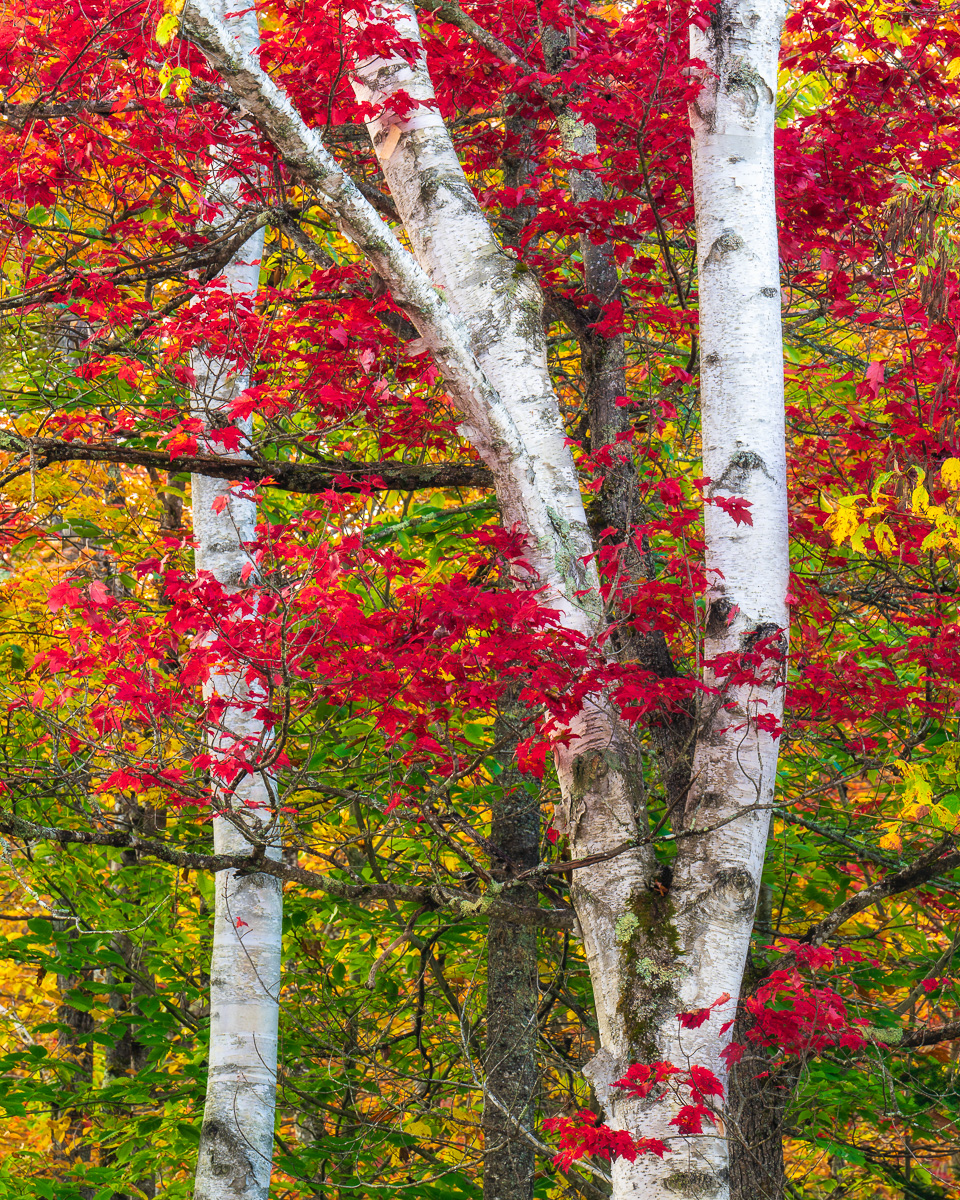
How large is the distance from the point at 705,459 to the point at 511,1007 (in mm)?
3446

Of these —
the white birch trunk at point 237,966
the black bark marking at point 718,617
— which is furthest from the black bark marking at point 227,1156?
the black bark marking at point 718,617

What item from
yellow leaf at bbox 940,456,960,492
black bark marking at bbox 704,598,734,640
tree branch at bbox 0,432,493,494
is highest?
tree branch at bbox 0,432,493,494

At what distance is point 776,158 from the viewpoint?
415cm

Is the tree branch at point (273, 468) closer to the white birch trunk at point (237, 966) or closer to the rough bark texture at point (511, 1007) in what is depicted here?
the white birch trunk at point (237, 966)

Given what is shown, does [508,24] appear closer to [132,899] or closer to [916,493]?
[916,493]

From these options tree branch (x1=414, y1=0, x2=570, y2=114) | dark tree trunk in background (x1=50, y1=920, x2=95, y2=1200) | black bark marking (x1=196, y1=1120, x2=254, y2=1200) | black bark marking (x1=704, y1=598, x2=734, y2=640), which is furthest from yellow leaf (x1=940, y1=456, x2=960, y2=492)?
dark tree trunk in background (x1=50, y1=920, x2=95, y2=1200)

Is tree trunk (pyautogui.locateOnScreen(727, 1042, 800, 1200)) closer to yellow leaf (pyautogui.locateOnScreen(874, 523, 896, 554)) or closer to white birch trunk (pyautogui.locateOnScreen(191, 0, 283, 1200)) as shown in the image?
yellow leaf (pyautogui.locateOnScreen(874, 523, 896, 554))

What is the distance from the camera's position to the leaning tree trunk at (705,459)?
9.18ft

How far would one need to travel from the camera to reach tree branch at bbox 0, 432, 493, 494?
3.44 metres

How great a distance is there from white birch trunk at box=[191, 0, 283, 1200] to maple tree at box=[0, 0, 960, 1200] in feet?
0.07

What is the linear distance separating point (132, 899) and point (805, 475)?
5.29m

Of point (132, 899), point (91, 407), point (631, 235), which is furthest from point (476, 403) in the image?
point (132, 899)

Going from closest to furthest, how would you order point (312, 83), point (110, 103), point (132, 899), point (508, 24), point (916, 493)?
1. point (916, 493)
2. point (110, 103)
3. point (312, 83)
4. point (508, 24)
5. point (132, 899)

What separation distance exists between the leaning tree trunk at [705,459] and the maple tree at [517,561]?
0.04ft
